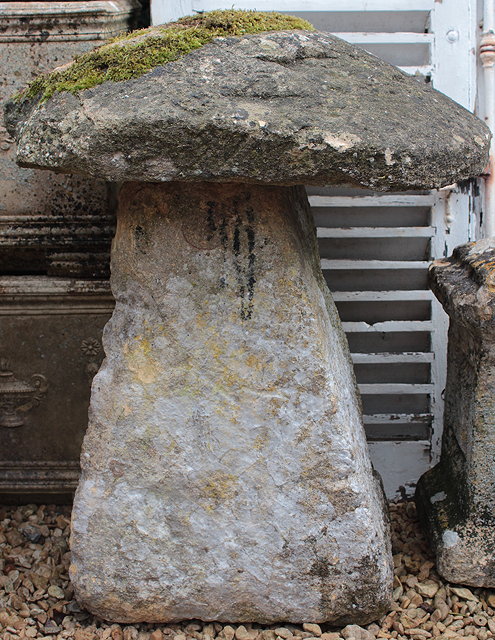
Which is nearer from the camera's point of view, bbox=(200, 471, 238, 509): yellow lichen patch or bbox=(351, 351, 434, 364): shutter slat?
bbox=(200, 471, 238, 509): yellow lichen patch

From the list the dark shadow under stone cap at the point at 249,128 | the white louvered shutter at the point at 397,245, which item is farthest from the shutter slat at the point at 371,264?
the dark shadow under stone cap at the point at 249,128

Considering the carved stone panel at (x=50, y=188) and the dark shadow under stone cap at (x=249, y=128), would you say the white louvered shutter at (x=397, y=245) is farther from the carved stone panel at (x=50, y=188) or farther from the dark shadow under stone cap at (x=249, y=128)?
the dark shadow under stone cap at (x=249, y=128)

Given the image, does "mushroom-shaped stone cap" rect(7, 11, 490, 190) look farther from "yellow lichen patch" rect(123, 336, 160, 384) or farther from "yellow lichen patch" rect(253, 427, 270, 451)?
"yellow lichen patch" rect(253, 427, 270, 451)

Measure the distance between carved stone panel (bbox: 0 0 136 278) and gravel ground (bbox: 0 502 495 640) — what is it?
105 cm

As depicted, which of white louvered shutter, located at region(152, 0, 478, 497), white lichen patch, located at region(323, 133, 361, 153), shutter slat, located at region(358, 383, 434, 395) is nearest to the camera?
white lichen patch, located at region(323, 133, 361, 153)

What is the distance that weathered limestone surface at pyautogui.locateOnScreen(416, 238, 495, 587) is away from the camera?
2256 millimetres

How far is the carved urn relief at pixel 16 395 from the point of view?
3016 mm

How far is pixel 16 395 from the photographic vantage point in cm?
303

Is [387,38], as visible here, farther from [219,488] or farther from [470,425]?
[219,488]

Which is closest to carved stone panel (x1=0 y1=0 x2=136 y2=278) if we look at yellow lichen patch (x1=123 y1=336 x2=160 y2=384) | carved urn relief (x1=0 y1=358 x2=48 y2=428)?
carved urn relief (x1=0 y1=358 x2=48 y2=428)

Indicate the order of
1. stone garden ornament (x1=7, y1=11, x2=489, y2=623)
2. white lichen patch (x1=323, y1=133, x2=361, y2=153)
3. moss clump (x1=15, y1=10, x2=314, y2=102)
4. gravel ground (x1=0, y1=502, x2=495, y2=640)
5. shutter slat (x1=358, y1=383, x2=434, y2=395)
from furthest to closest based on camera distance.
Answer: shutter slat (x1=358, y1=383, x2=434, y2=395)
gravel ground (x1=0, y1=502, x2=495, y2=640)
stone garden ornament (x1=7, y1=11, x2=489, y2=623)
moss clump (x1=15, y1=10, x2=314, y2=102)
white lichen patch (x1=323, y1=133, x2=361, y2=153)

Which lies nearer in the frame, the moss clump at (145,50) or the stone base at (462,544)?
the moss clump at (145,50)

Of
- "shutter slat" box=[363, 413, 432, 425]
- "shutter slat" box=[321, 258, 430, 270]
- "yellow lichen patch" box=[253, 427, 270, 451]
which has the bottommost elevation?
"shutter slat" box=[363, 413, 432, 425]

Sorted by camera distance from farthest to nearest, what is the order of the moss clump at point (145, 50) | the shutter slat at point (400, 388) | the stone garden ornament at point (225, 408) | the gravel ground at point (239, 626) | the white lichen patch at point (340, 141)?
the shutter slat at point (400, 388) < the gravel ground at point (239, 626) < the stone garden ornament at point (225, 408) < the moss clump at point (145, 50) < the white lichen patch at point (340, 141)
